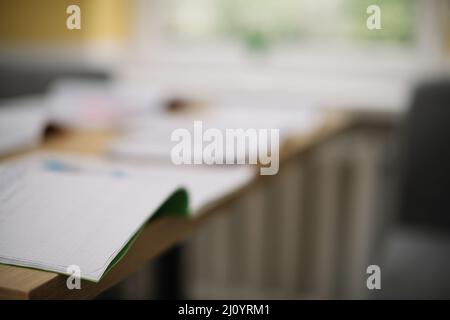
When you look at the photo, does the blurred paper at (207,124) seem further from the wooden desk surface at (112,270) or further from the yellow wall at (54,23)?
the yellow wall at (54,23)

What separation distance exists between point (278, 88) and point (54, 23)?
0.84m

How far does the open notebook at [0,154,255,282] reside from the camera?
497 mm

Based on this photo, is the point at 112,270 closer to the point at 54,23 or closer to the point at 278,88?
the point at 278,88

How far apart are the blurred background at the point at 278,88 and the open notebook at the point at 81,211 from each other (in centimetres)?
71

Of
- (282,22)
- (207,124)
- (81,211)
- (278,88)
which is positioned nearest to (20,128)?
(207,124)

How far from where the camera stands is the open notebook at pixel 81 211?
1.63 feet

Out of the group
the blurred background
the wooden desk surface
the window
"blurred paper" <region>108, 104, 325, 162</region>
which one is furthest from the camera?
the window

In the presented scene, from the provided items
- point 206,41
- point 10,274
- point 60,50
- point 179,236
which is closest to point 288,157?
point 179,236

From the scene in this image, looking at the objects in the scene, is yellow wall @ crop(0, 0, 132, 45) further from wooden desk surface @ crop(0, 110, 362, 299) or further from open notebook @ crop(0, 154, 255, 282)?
open notebook @ crop(0, 154, 255, 282)

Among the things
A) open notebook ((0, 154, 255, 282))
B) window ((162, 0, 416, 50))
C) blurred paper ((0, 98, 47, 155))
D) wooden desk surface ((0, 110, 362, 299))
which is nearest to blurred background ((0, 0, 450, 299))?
window ((162, 0, 416, 50))

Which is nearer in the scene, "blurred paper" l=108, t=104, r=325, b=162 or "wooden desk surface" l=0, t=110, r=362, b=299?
"wooden desk surface" l=0, t=110, r=362, b=299

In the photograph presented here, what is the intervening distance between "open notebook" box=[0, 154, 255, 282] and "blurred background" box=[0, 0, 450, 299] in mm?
713

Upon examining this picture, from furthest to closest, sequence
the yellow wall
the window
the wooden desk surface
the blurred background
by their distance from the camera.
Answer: the yellow wall
the window
the blurred background
the wooden desk surface

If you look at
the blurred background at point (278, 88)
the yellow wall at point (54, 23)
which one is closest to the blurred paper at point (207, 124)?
the blurred background at point (278, 88)
